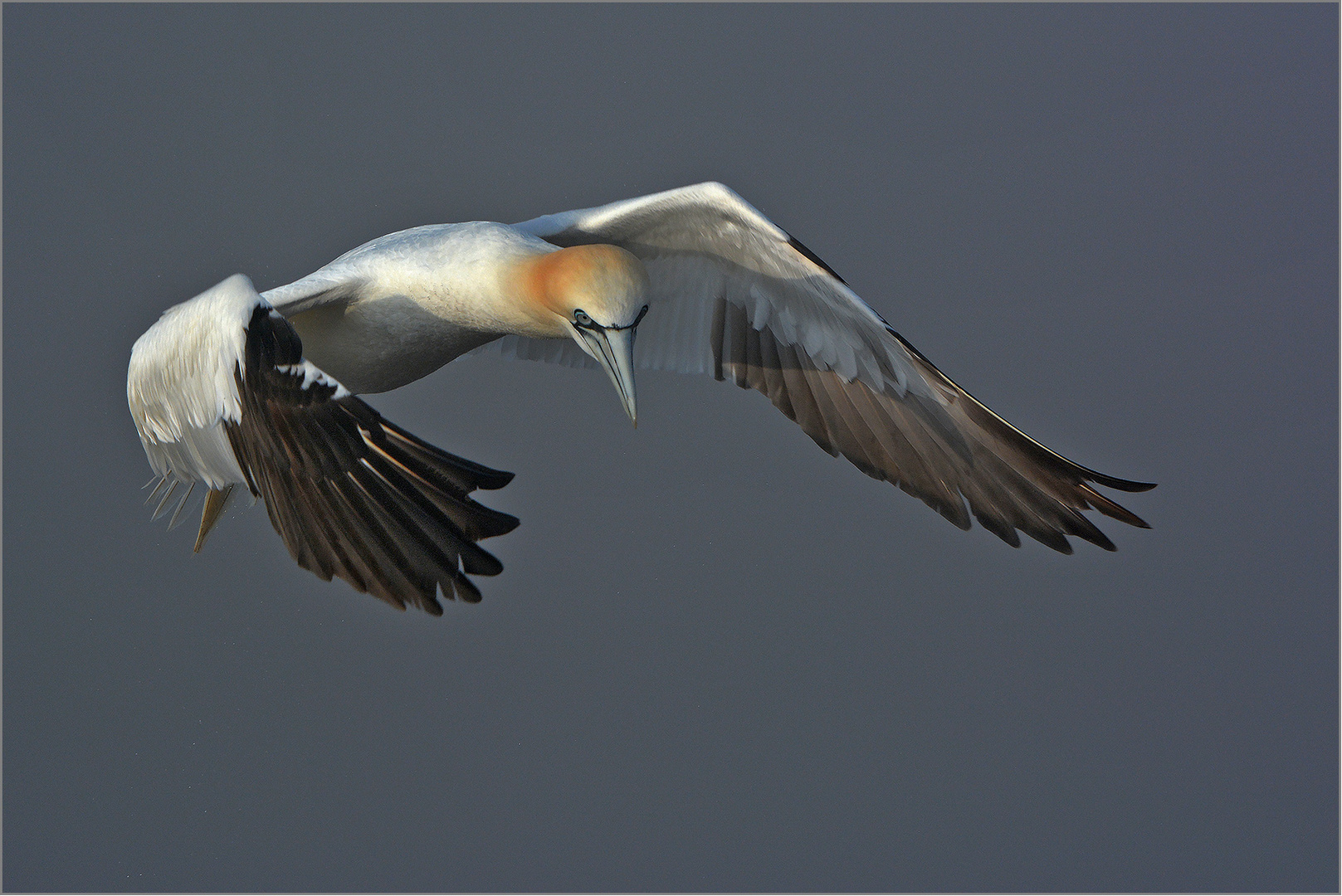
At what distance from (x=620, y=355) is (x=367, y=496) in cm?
103

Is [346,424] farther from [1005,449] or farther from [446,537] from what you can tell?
[1005,449]

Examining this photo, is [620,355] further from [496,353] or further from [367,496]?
[496,353]

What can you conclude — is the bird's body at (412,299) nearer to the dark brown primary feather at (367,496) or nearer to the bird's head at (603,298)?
the bird's head at (603,298)

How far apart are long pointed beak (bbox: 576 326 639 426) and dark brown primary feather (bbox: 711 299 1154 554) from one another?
116cm

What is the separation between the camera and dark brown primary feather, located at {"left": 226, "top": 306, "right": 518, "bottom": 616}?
2721mm

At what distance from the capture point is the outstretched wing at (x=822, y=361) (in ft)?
13.5

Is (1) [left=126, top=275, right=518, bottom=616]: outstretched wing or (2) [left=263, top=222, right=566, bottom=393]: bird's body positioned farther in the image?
(2) [left=263, top=222, right=566, bottom=393]: bird's body

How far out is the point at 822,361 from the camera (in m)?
4.63

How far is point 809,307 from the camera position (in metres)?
4.53

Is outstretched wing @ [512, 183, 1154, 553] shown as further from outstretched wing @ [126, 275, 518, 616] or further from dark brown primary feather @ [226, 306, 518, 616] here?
dark brown primary feather @ [226, 306, 518, 616]

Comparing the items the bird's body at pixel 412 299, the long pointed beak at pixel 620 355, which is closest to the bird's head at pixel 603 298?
the long pointed beak at pixel 620 355

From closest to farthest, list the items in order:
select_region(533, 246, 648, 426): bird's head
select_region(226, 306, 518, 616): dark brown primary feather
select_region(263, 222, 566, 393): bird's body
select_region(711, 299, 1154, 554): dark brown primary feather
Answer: select_region(226, 306, 518, 616): dark brown primary feather
select_region(533, 246, 648, 426): bird's head
select_region(263, 222, 566, 393): bird's body
select_region(711, 299, 1154, 554): dark brown primary feather

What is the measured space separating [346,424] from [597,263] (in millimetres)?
1014

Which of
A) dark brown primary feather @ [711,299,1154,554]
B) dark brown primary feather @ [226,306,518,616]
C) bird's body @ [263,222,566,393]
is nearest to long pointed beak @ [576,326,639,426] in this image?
bird's body @ [263,222,566,393]
